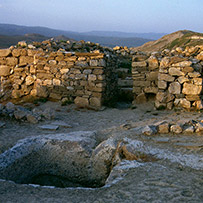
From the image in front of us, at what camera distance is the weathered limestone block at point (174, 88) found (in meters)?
7.46

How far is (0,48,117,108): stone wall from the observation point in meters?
8.49

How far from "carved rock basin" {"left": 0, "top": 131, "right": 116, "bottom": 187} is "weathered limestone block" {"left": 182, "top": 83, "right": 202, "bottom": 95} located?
3939 millimetres

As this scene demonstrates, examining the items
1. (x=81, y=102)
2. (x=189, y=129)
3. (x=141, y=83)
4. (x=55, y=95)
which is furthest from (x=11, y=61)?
(x=189, y=129)

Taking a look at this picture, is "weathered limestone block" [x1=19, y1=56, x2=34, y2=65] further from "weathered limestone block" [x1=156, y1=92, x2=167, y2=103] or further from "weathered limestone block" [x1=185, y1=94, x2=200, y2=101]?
"weathered limestone block" [x1=185, y1=94, x2=200, y2=101]

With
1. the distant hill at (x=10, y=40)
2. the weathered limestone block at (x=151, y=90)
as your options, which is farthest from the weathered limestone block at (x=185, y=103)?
the distant hill at (x=10, y=40)

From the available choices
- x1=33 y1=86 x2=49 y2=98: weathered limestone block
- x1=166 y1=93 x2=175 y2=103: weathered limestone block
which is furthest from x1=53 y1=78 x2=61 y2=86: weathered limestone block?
x1=166 y1=93 x2=175 y2=103: weathered limestone block

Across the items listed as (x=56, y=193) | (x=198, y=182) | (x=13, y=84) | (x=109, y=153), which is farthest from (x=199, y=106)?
(x=13, y=84)

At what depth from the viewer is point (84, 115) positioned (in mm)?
7664

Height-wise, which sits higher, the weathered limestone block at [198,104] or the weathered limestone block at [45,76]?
the weathered limestone block at [45,76]

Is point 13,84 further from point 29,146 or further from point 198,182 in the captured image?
point 198,182

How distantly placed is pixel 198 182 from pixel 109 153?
64.7 inches

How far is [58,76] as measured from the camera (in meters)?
8.97

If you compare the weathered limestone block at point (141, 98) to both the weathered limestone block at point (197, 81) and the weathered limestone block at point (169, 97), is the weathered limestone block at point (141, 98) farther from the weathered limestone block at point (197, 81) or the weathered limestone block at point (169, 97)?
the weathered limestone block at point (197, 81)

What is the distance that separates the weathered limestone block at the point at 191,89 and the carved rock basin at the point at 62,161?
155 inches
